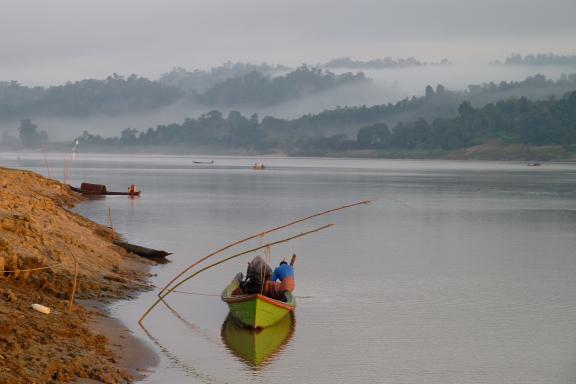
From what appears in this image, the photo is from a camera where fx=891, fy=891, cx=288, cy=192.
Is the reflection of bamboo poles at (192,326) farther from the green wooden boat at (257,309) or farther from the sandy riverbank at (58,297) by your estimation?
the sandy riverbank at (58,297)

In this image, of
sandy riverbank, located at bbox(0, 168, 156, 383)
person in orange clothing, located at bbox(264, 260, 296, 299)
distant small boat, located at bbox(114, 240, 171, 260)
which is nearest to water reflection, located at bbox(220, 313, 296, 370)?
person in orange clothing, located at bbox(264, 260, 296, 299)

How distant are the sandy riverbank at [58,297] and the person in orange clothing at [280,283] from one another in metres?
4.34

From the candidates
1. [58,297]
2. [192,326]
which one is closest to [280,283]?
[192,326]

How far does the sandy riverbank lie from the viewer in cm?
1595

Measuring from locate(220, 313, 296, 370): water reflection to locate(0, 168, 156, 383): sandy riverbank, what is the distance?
2.35 meters

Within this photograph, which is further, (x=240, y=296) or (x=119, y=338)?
(x=240, y=296)

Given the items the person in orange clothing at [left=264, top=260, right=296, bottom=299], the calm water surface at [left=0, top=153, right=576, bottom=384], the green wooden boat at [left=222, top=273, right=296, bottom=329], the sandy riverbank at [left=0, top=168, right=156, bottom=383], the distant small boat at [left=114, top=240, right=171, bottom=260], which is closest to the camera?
the sandy riverbank at [left=0, top=168, right=156, bottom=383]

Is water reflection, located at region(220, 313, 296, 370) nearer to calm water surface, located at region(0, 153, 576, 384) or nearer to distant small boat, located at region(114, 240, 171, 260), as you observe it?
calm water surface, located at region(0, 153, 576, 384)

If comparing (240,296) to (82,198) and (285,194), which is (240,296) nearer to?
(82,198)

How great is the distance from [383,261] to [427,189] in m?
65.8

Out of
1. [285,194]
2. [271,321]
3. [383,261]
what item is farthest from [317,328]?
[285,194]

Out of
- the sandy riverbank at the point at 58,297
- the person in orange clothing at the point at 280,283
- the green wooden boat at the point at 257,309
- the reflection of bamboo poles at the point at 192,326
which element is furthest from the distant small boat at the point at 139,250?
the green wooden boat at the point at 257,309

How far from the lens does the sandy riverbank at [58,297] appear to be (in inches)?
628

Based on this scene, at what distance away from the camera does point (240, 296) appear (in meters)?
23.0
